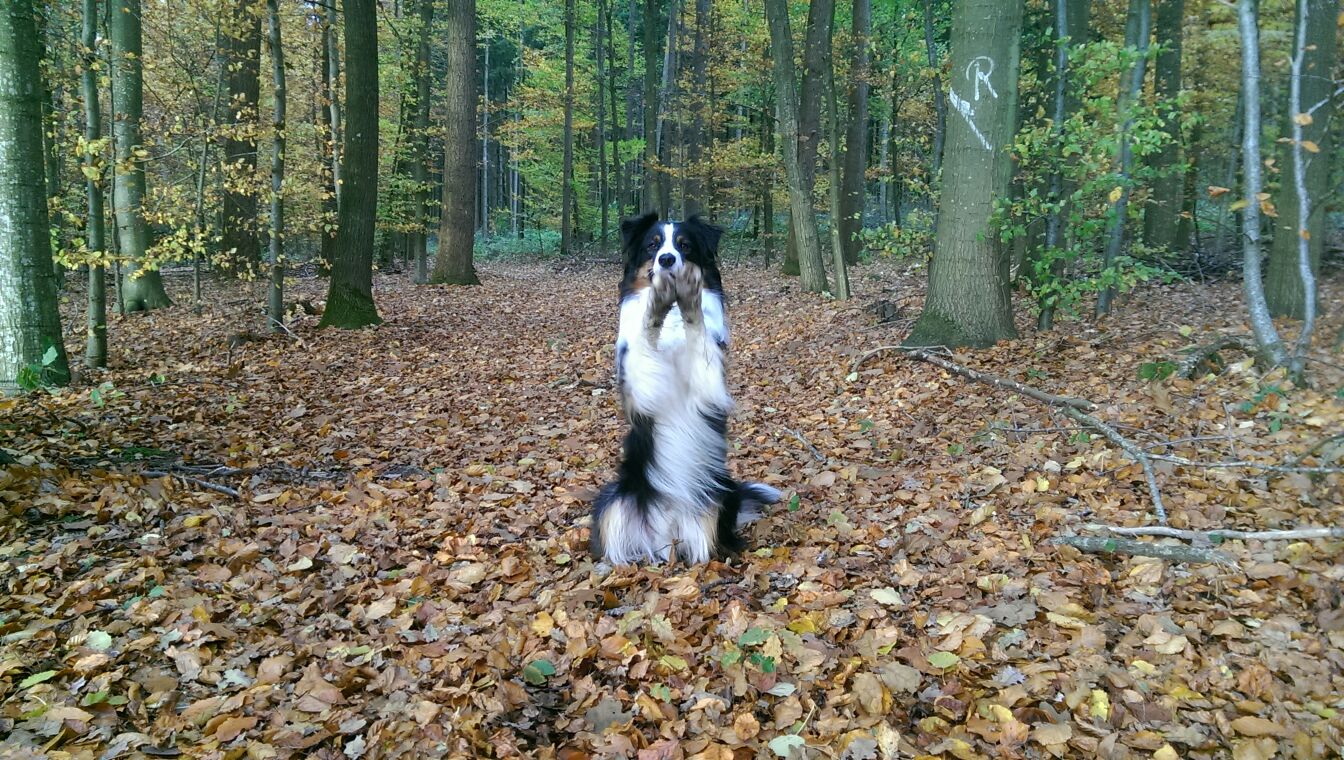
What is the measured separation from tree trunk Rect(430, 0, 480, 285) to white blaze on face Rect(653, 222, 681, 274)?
52.1ft

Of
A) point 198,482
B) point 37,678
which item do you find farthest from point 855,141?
point 37,678

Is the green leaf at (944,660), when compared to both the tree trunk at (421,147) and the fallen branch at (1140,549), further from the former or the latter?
the tree trunk at (421,147)

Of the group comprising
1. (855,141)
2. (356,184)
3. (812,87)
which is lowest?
(356,184)

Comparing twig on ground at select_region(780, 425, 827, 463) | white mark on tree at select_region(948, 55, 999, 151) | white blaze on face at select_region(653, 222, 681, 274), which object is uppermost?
white mark on tree at select_region(948, 55, 999, 151)

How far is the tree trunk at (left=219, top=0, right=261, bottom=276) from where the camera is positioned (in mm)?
10125

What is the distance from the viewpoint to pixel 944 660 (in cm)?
307

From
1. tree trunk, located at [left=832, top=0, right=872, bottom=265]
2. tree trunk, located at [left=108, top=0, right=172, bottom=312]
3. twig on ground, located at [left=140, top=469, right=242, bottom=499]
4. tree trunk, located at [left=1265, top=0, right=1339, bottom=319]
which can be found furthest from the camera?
tree trunk, located at [left=832, top=0, right=872, bottom=265]

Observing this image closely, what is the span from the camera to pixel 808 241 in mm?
14664

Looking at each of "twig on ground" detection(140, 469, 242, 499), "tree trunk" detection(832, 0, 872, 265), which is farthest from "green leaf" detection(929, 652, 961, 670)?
"tree trunk" detection(832, 0, 872, 265)

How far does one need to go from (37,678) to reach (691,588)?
9.25 ft

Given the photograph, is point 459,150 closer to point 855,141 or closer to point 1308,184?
point 855,141

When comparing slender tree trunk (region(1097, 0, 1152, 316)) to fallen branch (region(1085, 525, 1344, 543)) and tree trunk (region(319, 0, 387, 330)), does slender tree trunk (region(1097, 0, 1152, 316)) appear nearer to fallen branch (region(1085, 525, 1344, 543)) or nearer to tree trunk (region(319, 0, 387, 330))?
fallen branch (region(1085, 525, 1344, 543))

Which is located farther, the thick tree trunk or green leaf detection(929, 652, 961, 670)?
the thick tree trunk

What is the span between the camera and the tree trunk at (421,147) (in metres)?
20.1
